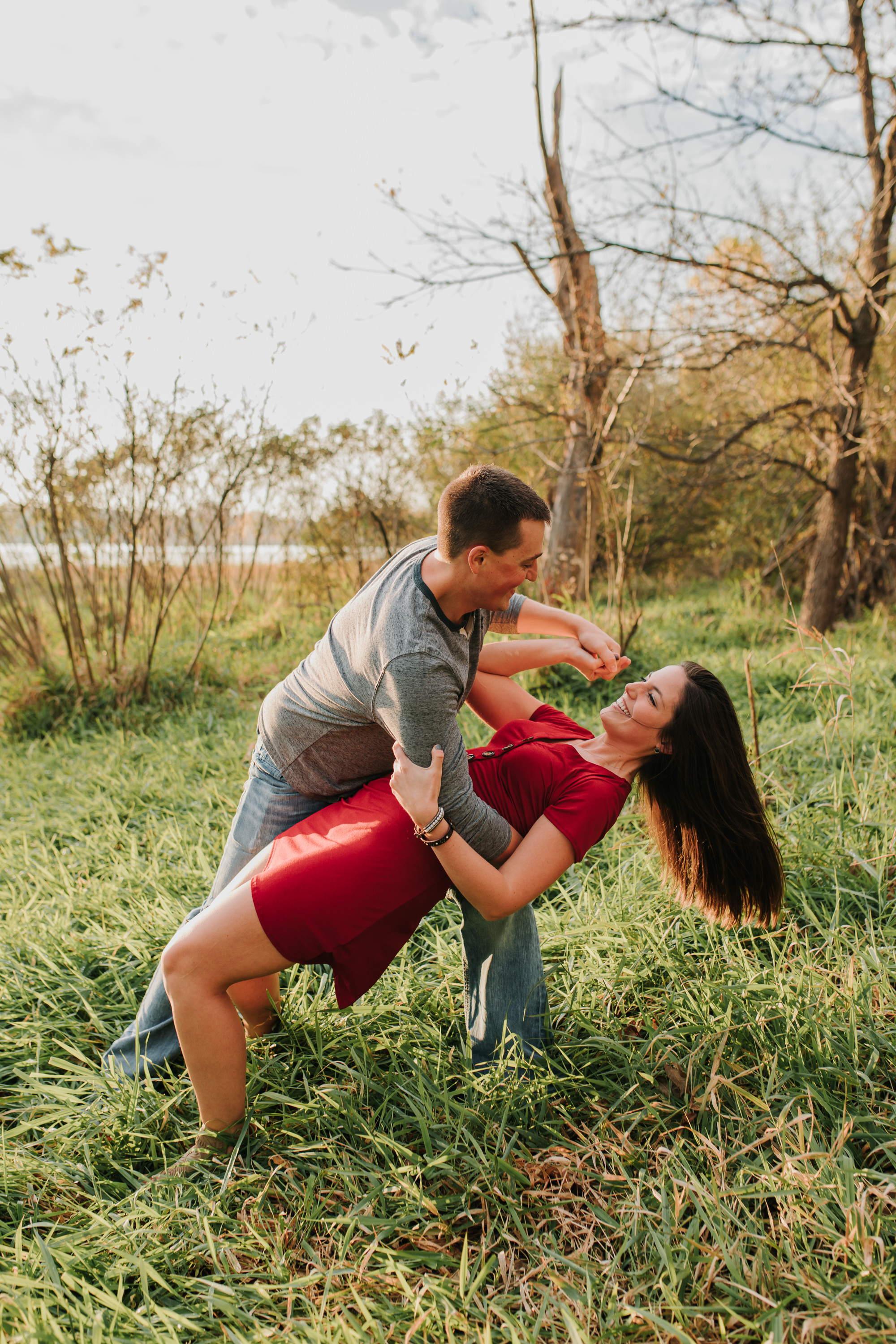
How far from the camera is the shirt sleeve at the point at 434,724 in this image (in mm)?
1798

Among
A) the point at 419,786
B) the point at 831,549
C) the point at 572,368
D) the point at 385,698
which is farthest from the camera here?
the point at 831,549

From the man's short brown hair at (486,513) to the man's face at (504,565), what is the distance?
1 cm

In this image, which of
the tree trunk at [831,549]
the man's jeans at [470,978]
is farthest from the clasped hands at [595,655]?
the tree trunk at [831,549]

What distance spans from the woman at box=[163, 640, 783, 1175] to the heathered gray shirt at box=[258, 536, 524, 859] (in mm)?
79

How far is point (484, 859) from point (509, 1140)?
78 centimetres

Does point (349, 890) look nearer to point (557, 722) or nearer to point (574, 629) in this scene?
point (557, 722)

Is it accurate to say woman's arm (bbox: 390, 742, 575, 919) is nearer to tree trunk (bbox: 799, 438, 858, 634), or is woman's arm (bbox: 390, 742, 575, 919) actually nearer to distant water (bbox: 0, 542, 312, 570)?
distant water (bbox: 0, 542, 312, 570)

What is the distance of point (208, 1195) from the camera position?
1.83 metres

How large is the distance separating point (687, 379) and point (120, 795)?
9289 millimetres

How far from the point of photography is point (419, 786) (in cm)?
174

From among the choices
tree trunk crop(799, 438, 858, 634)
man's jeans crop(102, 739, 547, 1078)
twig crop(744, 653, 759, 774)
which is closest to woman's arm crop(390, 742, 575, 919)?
man's jeans crop(102, 739, 547, 1078)

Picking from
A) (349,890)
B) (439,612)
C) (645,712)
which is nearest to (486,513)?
(439,612)

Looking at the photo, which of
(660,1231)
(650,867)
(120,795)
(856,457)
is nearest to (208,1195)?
(660,1231)

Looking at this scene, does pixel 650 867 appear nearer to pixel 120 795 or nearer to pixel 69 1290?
pixel 69 1290
